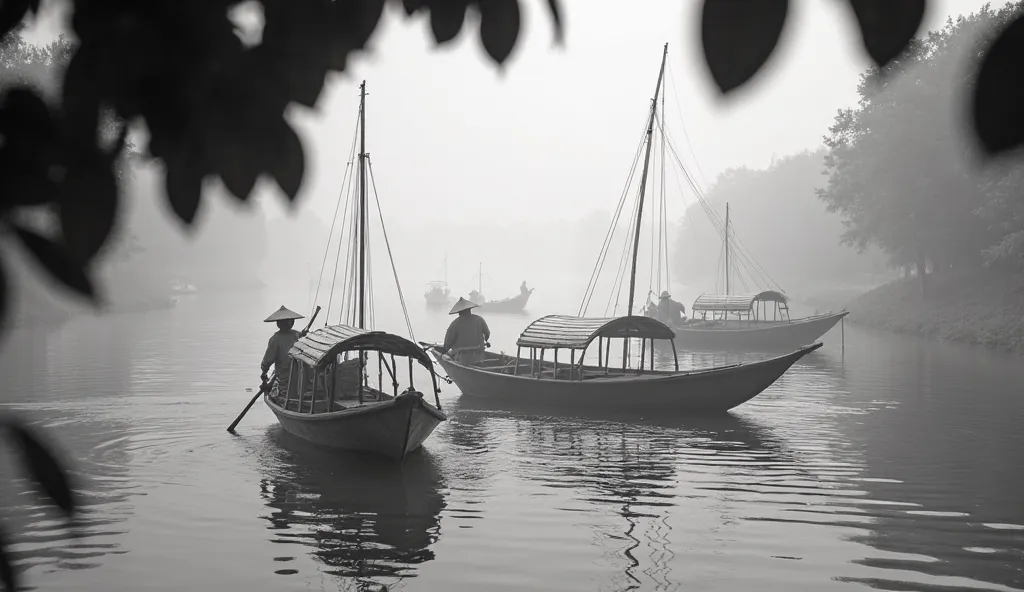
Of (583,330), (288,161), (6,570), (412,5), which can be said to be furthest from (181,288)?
(288,161)

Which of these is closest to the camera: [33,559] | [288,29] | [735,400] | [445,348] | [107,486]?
[288,29]

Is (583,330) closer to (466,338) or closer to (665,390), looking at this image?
(665,390)

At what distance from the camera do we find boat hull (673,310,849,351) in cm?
3188

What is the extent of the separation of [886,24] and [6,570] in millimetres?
1806

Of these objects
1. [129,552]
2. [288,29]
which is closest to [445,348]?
[129,552]

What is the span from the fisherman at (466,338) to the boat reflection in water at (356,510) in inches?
233

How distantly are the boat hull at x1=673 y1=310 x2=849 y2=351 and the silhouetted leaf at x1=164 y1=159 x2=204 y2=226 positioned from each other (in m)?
31.9

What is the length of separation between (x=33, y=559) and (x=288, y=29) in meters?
8.87

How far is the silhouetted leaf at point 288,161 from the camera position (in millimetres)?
1345

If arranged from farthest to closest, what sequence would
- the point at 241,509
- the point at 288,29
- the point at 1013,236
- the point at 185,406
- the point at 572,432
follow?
1. the point at 1013,236
2. the point at 185,406
3. the point at 572,432
4. the point at 241,509
5. the point at 288,29

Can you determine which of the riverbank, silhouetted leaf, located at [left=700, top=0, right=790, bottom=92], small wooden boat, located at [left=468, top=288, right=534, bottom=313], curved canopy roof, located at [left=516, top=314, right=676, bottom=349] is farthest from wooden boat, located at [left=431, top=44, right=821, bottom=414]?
small wooden boat, located at [left=468, top=288, right=534, bottom=313]

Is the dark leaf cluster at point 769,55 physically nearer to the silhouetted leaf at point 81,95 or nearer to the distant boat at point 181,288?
the silhouetted leaf at point 81,95

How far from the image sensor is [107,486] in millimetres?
11391

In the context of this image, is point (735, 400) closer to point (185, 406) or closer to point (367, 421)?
point (367, 421)
